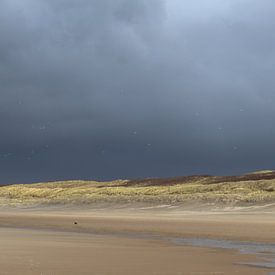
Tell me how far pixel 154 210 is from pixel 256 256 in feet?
119

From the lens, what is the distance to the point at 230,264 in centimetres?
1557

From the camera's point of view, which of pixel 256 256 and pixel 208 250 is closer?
pixel 256 256

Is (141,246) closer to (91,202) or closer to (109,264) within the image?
(109,264)

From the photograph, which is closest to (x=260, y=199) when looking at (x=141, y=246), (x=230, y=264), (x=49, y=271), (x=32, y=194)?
(x=141, y=246)

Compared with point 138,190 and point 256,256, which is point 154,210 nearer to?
point 138,190

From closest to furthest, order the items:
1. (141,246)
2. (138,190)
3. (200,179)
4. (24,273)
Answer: (24,273) → (141,246) → (138,190) → (200,179)

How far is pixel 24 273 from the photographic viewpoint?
1297 centimetres

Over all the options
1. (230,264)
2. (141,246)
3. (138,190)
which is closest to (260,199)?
(138,190)

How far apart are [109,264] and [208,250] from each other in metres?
5.66

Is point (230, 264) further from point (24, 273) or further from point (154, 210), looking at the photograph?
point (154, 210)

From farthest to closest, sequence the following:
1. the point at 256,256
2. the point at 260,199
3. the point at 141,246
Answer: the point at 260,199
the point at 141,246
the point at 256,256

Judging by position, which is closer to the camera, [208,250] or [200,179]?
[208,250]

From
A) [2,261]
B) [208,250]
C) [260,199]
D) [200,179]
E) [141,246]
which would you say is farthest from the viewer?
[200,179]

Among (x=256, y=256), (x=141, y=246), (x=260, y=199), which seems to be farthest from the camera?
(x=260, y=199)
